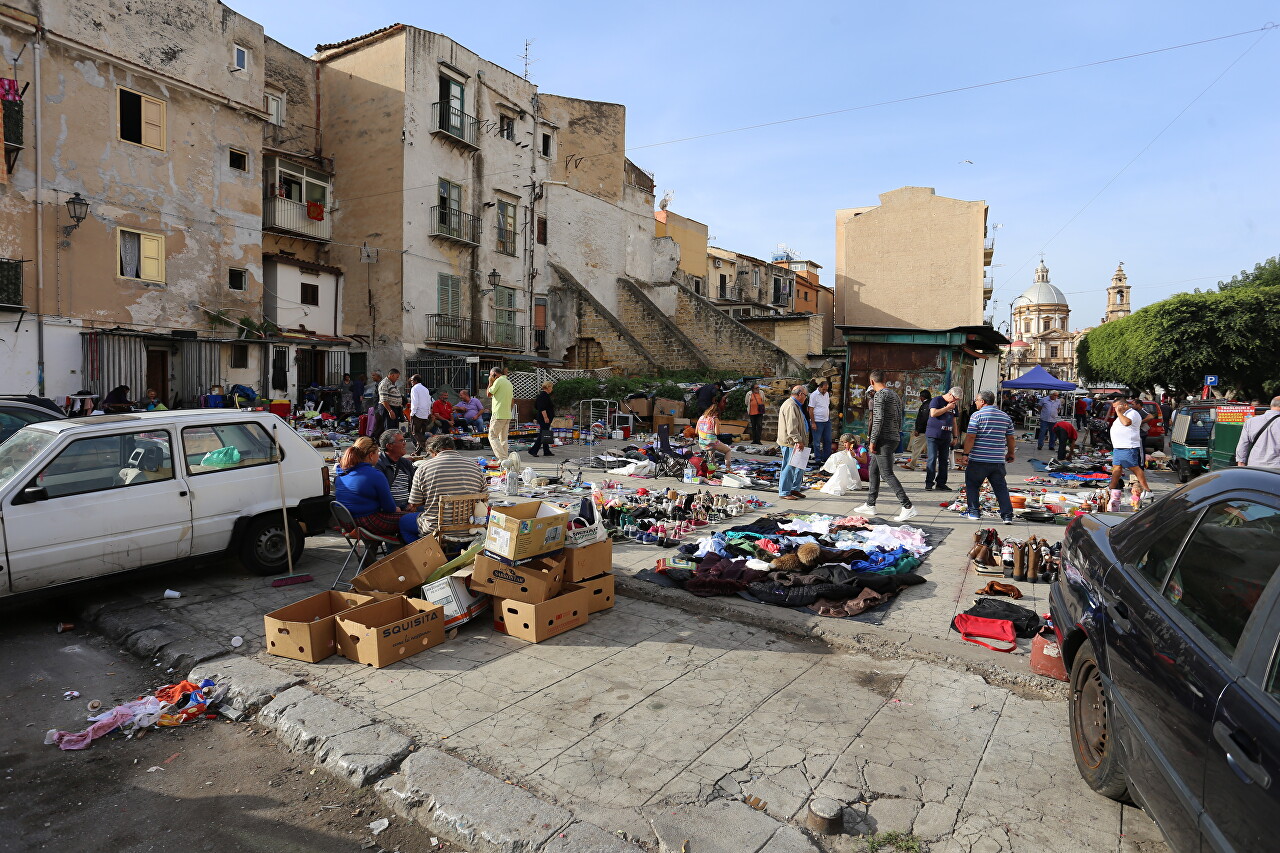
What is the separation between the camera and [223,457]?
6266 mm

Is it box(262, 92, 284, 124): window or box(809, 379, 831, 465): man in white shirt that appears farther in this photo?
box(262, 92, 284, 124): window

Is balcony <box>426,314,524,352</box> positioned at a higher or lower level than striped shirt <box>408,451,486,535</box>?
higher

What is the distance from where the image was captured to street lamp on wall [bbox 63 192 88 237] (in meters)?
15.6

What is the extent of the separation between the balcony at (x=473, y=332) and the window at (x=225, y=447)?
A: 18.4 m

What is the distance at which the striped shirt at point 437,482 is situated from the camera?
6133 mm

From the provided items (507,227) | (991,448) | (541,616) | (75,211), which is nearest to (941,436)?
(991,448)

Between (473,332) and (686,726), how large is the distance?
24121 millimetres

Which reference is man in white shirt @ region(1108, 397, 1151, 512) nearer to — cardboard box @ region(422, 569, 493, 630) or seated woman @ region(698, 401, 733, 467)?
seated woman @ region(698, 401, 733, 467)

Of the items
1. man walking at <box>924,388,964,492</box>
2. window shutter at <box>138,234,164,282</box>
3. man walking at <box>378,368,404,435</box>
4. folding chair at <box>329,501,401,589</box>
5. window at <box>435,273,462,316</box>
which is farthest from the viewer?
window at <box>435,273,462,316</box>

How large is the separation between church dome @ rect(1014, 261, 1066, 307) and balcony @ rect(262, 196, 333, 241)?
96400 millimetres

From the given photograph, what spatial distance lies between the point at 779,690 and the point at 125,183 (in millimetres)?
20247

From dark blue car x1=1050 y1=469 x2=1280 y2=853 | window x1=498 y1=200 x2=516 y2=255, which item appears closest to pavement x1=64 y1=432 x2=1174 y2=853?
dark blue car x1=1050 y1=469 x2=1280 y2=853

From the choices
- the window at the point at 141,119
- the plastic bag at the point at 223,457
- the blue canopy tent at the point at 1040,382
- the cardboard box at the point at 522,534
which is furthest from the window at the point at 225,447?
the blue canopy tent at the point at 1040,382

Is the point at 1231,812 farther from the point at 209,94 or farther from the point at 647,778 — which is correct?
the point at 209,94
